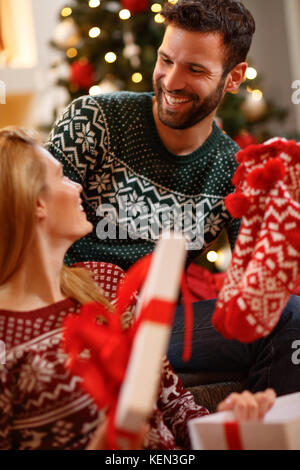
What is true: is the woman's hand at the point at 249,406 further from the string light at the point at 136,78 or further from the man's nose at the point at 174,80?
the string light at the point at 136,78

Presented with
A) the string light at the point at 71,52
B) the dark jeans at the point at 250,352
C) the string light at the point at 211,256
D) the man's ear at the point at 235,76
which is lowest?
the string light at the point at 211,256

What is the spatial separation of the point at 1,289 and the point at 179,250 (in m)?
0.47

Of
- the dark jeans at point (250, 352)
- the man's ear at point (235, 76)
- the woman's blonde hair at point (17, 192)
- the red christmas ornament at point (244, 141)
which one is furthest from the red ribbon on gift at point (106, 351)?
the red christmas ornament at point (244, 141)

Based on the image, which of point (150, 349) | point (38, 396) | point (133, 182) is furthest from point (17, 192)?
point (133, 182)

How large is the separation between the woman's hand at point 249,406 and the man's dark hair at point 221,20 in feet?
3.02

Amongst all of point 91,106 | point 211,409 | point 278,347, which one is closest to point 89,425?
point 211,409

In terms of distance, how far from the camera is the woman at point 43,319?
1010mm

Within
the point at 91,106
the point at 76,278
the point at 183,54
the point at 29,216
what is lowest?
the point at 76,278

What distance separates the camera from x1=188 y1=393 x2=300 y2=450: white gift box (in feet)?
2.92

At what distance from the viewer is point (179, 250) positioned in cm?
75

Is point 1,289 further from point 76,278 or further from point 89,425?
point 89,425

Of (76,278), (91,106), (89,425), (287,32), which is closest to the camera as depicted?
(89,425)

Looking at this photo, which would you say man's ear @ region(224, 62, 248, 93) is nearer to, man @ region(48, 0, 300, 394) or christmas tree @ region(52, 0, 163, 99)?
man @ region(48, 0, 300, 394)

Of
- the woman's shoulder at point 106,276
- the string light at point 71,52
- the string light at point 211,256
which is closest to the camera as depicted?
the woman's shoulder at point 106,276
